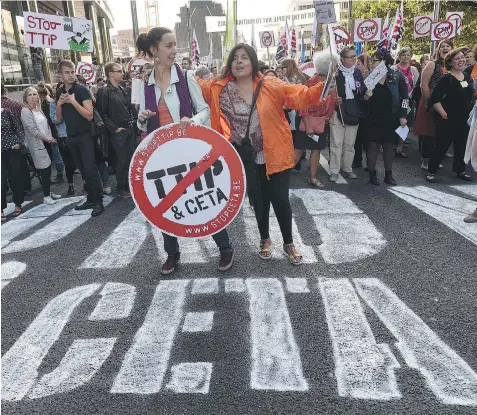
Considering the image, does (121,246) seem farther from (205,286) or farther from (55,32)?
Result: (55,32)

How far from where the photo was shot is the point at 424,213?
5.16 m

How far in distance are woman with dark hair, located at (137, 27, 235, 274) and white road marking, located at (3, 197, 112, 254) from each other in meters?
2.21

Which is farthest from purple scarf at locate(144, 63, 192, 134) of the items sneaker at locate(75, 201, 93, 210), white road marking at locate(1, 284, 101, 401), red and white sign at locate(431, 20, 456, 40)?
red and white sign at locate(431, 20, 456, 40)

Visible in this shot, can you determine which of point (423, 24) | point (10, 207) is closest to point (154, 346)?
point (10, 207)

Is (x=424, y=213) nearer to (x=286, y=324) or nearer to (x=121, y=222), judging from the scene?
(x=286, y=324)

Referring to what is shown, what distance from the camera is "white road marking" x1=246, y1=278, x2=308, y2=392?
241 cm

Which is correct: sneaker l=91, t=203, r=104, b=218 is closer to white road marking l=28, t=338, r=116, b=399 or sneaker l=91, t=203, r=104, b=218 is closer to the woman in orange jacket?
the woman in orange jacket

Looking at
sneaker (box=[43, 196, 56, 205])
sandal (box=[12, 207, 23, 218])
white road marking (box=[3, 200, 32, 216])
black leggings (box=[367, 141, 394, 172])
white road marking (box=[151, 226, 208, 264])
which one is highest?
black leggings (box=[367, 141, 394, 172])

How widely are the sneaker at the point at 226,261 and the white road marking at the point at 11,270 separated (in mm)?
1881

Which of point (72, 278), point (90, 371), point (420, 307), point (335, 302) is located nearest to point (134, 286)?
point (72, 278)

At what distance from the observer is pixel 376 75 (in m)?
6.02

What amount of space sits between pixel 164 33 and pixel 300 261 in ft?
7.14

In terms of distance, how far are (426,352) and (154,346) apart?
1.61m

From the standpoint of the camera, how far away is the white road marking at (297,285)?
11.2ft
